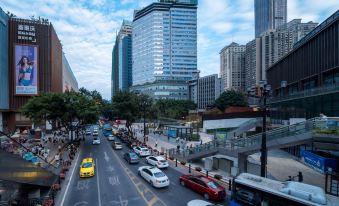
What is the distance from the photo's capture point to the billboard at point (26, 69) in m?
66.6

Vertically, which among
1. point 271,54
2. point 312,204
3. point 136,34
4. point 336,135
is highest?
point 136,34

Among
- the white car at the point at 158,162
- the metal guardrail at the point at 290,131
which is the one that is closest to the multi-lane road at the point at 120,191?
the white car at the point at 158,162

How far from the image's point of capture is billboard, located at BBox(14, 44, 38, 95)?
218 ft

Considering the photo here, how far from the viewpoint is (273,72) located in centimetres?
5728

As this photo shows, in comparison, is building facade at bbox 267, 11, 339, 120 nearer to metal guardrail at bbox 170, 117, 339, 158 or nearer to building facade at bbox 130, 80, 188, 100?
metal guardrail at bbox 170, 117, 339, 158

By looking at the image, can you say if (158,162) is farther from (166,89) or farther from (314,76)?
(166,89)

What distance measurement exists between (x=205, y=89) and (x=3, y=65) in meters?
124

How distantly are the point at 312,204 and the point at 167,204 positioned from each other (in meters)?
9.44

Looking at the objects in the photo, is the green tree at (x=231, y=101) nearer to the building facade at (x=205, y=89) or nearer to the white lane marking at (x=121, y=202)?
the building facade at (x=205, y=89)

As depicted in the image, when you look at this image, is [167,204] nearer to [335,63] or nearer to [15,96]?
[335,63]

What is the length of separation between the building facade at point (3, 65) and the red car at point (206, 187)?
202 ft

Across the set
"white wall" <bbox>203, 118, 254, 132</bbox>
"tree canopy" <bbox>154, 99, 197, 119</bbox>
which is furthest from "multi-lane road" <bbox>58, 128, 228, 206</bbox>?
"tree canopy" <bbox>154, 99, 197, 119</bbox>

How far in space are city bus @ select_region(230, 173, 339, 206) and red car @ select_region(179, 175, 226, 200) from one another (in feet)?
9.94

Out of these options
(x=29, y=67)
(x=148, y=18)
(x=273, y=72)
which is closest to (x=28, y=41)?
(x=29, y=67)
